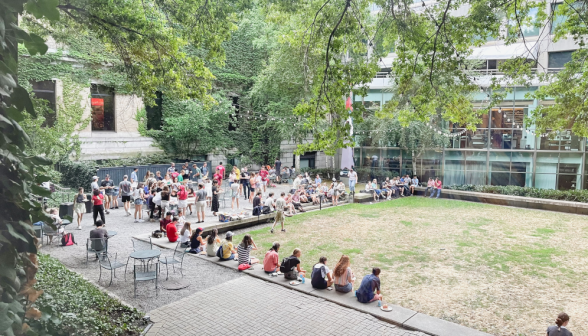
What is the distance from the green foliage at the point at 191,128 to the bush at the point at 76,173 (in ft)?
23.7

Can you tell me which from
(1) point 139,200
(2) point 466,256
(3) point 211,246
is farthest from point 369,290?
(1) point 139,200

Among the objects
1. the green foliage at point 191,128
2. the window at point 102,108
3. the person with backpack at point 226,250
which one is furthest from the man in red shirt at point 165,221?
the window at point 102,108

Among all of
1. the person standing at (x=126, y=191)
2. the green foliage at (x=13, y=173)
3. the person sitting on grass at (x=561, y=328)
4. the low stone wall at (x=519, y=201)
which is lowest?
the low stone wall at (x=519, y=201)

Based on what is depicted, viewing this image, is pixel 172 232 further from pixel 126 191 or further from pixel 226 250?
pixel 126 191

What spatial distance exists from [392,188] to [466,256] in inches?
518

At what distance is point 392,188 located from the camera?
86.6 ft

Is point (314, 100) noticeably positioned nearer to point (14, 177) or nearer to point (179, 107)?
point (14, 177)

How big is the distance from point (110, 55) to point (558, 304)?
2702 cm

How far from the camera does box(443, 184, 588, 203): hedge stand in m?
23.0

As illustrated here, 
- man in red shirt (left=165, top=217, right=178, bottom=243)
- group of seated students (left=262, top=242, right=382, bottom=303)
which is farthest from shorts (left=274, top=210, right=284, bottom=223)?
group of seated students (left=262, top=242, right=382, bottom=303)

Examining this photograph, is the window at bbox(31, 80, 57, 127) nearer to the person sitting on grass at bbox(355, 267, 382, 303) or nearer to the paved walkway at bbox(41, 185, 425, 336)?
the paved walkway at bbox(41, 185, 425, 336)

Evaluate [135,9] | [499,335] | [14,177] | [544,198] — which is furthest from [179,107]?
[14,177]

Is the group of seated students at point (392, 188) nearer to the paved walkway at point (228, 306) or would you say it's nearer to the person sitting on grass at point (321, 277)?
the paved walkway at point (228, 306)

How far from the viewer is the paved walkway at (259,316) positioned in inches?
309
